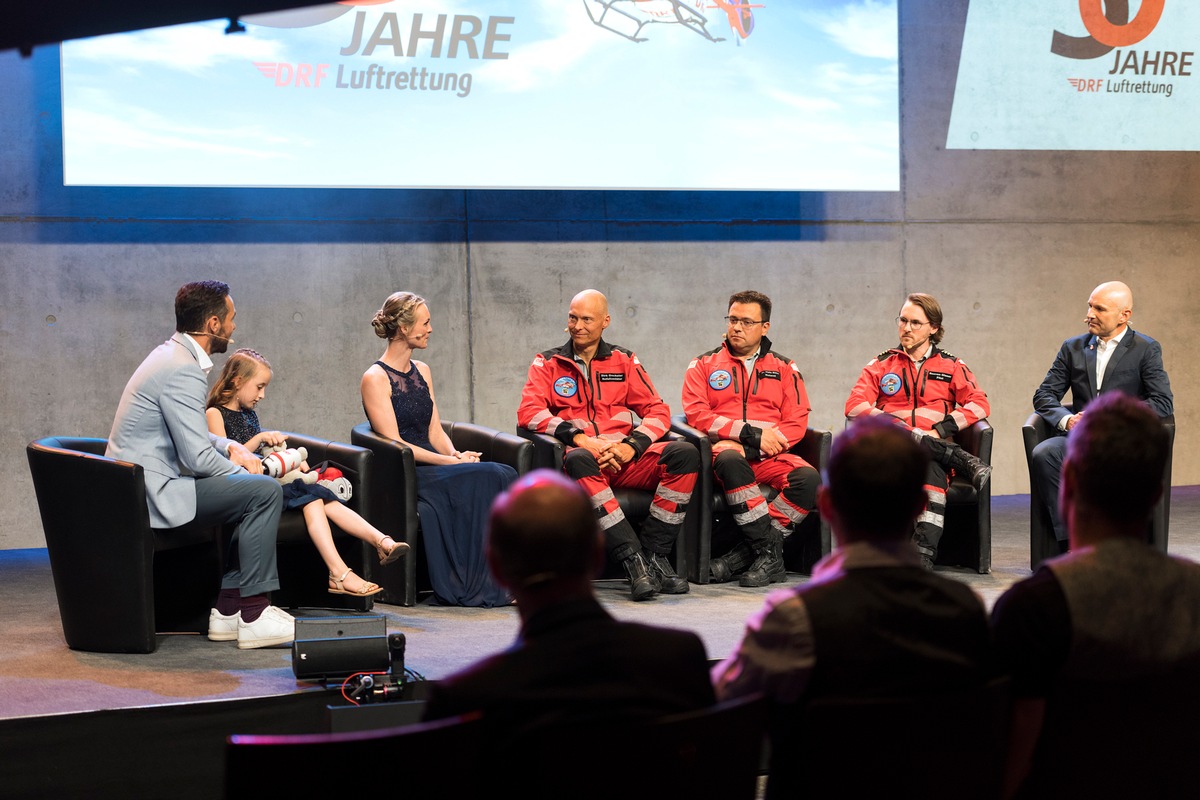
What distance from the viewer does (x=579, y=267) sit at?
673cm

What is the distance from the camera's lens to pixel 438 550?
15.7 ft

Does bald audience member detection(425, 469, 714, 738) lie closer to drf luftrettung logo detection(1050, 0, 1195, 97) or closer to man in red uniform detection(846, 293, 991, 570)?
man in red uniform detection(846, 293, 991, 570)

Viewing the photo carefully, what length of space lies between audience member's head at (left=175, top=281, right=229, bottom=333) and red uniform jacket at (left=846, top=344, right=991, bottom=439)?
2.79 metres

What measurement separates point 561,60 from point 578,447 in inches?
88.6

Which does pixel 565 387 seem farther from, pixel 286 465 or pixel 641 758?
→ pixel 641 758

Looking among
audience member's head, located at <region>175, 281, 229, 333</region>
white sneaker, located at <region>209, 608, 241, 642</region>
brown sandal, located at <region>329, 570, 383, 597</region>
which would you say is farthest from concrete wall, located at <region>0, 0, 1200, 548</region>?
white sneaker, located at <region>209, 608, 241, 642</region>

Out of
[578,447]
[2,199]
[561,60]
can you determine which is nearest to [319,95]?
[561,60]

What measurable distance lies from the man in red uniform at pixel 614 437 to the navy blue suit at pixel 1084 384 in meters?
1.50

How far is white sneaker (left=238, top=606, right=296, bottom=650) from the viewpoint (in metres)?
3.99

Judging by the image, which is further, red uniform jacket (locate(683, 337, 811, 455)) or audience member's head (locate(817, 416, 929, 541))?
red uniform jacket (locate(683, 337, 811, 455))

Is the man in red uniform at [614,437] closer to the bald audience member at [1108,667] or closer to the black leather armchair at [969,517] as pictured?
the black leather armchair at [969,517]

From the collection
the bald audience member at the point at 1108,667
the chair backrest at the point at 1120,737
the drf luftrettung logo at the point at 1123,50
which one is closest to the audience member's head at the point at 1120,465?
the bald audience member at the point at 1108,667

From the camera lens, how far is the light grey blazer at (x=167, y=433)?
156 inches

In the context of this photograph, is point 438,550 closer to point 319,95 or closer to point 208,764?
point 208,764
